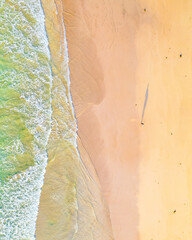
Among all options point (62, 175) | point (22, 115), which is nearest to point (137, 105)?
point (62, 175)

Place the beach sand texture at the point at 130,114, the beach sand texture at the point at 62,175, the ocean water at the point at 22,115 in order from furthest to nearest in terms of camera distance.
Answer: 1. the beach sand texture at the point at 130,114
2. the beach sand texture at the point at 62,175
3. the ocean water at the point at 22,115

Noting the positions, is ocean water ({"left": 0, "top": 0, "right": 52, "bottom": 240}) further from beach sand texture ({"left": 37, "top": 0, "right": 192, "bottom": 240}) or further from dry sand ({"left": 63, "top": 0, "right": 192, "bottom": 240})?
dry sand ({"left": 63, "top": 0, "right": 192, "bottom": 240})

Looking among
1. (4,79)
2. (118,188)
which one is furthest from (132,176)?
(4,79)

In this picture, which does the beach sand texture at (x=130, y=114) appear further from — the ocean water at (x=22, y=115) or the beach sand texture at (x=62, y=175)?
the ocean water at (x=22, y=115)

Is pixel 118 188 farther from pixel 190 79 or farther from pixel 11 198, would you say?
pixel 190 79

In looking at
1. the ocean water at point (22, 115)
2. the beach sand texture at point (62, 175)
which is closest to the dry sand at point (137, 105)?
the beach sand texture at point (62, 175)

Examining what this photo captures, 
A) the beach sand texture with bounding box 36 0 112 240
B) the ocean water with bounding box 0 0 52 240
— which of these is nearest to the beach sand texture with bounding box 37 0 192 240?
the beach sand texture with bounding box 36 0 112 240
